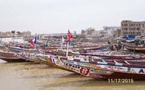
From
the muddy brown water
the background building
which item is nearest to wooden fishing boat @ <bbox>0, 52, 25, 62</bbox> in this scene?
the muddy brown water

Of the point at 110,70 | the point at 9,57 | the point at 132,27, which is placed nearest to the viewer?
the point at 110,70

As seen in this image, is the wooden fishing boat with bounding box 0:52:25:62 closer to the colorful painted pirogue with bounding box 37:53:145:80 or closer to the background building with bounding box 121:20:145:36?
the colorful painted pirogue with bounding box 37:53:145:80

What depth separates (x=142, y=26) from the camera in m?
72.8

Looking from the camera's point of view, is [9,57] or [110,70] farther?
[9,57]

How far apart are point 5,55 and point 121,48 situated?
16214mm

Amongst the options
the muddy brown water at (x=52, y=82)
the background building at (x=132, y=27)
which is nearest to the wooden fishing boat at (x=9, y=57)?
the muddy brown water at (x=52, y=82)

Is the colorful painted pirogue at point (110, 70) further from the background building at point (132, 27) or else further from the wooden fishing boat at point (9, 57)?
the background building at point (132, 27)

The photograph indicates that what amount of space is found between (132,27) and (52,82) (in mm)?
58763

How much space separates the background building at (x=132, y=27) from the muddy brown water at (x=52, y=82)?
53341mm

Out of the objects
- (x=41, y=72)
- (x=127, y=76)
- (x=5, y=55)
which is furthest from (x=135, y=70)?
(x=5, y=55)

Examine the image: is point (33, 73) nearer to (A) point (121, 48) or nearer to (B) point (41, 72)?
(B) point (41, 72)

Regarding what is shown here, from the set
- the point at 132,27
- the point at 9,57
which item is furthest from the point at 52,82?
the point at 132,27

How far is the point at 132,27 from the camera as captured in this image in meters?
71.7

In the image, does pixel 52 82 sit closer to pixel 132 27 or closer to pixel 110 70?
pixel 110 70
